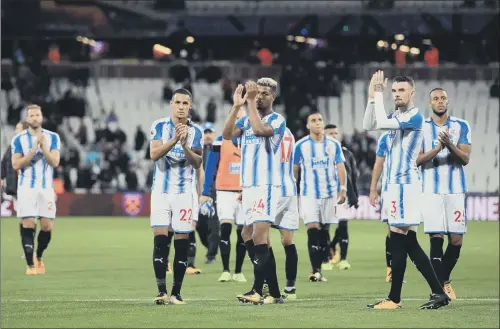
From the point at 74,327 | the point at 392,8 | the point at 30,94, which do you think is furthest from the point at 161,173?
the point at 30,94

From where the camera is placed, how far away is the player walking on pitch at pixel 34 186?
15.3 meters

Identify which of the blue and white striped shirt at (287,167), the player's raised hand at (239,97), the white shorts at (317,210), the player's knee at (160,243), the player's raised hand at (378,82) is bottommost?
the player's knee at (160,243)

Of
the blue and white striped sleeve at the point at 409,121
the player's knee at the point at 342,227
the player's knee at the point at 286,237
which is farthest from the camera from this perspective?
the player's knee at the point at 342,227

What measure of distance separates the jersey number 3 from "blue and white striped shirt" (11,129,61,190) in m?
5.40

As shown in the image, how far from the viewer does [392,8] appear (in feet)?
134

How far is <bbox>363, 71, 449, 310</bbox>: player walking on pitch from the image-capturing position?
10289 mm

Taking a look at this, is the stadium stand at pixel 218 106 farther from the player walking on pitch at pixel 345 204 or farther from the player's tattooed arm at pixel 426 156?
the player's tattooed arm at pixel 426 156

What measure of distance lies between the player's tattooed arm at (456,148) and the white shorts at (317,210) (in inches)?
139

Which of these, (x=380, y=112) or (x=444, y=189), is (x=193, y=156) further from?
(x=444, y=189)

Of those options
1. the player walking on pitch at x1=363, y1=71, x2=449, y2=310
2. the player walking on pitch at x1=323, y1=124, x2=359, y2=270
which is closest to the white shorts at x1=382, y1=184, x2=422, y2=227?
the player walking on pitch at x1=363, y1=71, x2=449, y2=310

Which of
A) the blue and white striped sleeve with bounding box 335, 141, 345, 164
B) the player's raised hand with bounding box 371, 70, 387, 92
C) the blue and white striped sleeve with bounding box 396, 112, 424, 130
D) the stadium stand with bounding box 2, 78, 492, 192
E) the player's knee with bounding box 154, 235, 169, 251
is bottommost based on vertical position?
the player's knee with bounding box 154, 235, 169, 251

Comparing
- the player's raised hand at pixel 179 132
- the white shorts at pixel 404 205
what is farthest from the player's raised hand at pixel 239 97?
the white shorts at pixel 404 205

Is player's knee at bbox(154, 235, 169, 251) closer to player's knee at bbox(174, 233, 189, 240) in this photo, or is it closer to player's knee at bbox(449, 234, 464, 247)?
player's knee at bbox(174, 233, 189, 240)

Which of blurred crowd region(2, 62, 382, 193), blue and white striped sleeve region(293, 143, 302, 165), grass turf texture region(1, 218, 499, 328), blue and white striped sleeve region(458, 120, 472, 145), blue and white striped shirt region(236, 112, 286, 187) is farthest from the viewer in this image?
blurred crowd region(2, 62, 382, 193)
